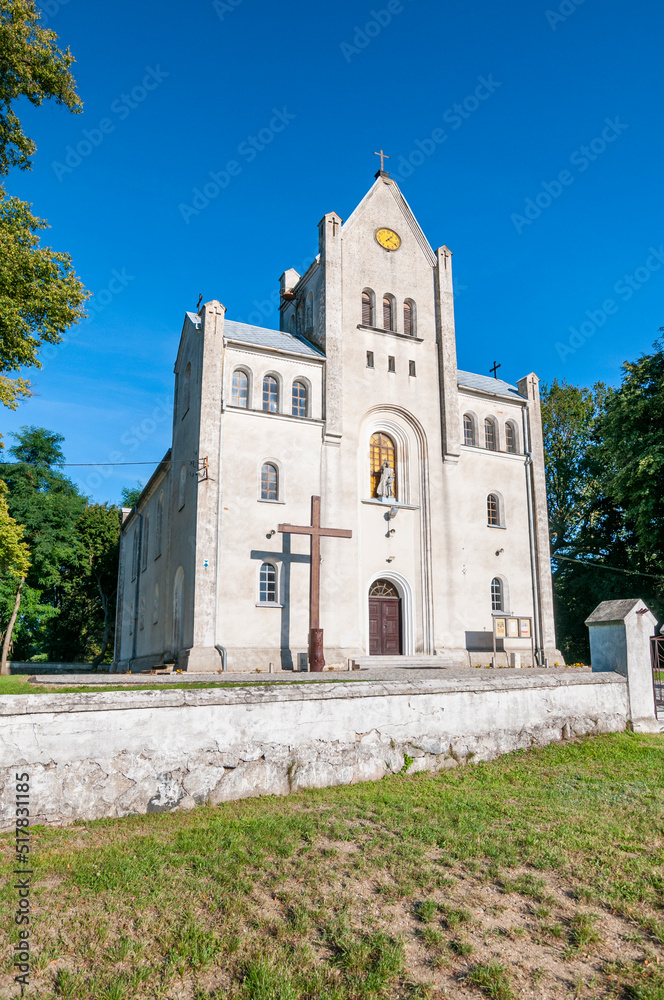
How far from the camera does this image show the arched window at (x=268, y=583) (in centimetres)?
2138

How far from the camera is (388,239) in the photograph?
26922 mm

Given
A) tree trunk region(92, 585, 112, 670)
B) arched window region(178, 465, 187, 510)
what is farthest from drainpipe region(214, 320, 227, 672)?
tree trunk region(92, 585, 112, 670)

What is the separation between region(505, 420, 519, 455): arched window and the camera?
27.5 meters

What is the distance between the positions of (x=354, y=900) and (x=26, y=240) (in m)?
14.8

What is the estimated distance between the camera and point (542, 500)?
26906 millimetres

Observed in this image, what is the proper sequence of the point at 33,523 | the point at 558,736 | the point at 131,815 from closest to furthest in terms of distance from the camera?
1. the point at 131,815
2. the point at 558,736
3. the point at 33,523

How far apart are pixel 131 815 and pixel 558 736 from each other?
271 inches

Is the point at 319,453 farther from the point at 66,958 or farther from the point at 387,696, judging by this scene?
the point at 66,958

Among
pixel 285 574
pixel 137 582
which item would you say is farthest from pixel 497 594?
pixel 137 582

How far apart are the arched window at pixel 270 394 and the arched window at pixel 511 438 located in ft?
33.7

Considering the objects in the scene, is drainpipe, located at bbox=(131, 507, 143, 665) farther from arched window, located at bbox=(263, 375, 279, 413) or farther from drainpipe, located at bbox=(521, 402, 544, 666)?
drainpipe, located at bbox=(521, 402, 544, 666)

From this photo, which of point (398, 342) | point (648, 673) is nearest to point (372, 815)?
point (648, 673)

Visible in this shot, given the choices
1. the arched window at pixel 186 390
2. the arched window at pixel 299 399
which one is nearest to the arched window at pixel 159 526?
the arched window at pixel 186 390

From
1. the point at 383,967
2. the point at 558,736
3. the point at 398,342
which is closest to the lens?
the point at 383,967
